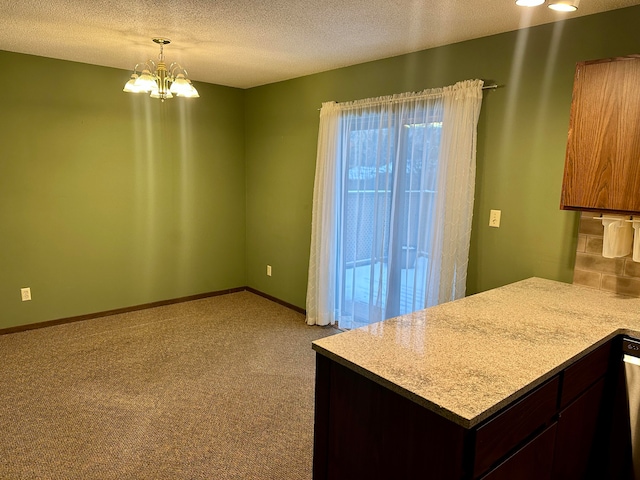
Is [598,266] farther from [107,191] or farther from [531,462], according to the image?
[107,191]

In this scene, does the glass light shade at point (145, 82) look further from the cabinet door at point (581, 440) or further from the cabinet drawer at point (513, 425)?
the cabinet door at point (581, 440)

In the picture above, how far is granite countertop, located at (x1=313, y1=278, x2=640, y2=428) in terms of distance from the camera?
4.28 feet

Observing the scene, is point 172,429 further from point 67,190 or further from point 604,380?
point 67,190

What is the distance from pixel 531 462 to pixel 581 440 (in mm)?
515

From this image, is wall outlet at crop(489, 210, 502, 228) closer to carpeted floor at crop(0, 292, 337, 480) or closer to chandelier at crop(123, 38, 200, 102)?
carpeted floor at crop(0, 292, 337, 480)

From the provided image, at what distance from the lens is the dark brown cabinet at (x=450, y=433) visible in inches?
50.1

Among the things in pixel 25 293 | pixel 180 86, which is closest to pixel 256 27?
pixel 180 86

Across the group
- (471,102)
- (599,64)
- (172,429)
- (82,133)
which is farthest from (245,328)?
(599,64)

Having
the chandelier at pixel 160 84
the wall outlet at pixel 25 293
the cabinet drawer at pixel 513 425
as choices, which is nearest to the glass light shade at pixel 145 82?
the chandelier at pixel 160 84

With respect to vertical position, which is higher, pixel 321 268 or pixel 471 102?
pixel 471 102

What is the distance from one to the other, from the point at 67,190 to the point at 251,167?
1.91 metres

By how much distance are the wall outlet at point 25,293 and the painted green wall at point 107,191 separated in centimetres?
4

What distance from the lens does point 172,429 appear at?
8.23 feet

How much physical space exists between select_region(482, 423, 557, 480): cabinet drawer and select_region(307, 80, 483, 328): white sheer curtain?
1.51m
